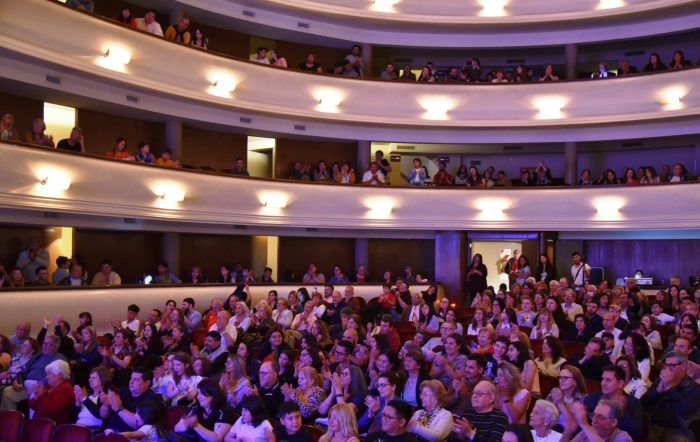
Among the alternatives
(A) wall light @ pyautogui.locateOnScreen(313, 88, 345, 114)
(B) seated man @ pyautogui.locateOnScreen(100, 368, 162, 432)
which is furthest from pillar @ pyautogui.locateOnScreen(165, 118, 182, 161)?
(B) seated man @ pyautogui.locateOnScreen(100, 368, 162, 432)

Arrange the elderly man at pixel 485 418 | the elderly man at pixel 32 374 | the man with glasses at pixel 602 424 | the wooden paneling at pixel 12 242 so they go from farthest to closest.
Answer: the wooden paneling at pixel 12 242 < the elderly man at pixel 32 374 < the elderly man at pixel 485 418 < the man with glasses at pixel 602 424

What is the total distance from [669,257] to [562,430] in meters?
12.9

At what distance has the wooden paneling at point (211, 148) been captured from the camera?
16.8m

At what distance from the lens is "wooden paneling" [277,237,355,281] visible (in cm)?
1778

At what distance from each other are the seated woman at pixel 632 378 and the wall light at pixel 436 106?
1209 cm

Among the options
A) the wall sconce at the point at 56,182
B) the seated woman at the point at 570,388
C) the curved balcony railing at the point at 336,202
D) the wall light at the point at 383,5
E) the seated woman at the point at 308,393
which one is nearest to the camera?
the seated woman at the point at 570,388

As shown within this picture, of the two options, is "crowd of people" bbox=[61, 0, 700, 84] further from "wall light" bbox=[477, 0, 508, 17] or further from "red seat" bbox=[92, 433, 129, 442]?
"red seat" bbox=[92, 433, 129, 442]

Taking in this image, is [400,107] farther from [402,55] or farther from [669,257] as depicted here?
[669,257]

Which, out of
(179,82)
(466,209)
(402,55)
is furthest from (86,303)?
(402,55)

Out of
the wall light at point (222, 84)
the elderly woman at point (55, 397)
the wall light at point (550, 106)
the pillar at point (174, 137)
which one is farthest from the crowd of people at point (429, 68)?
the elderly woman at point (55, 397)

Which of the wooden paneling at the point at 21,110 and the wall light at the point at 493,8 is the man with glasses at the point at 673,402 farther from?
the wall light at the point at 493,8

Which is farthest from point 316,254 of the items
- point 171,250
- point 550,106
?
point 550,106

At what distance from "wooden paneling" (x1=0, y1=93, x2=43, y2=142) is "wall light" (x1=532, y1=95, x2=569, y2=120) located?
34.8 ft

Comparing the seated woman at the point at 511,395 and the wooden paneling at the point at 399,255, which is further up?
the wooden paneling at the point at 399,255
